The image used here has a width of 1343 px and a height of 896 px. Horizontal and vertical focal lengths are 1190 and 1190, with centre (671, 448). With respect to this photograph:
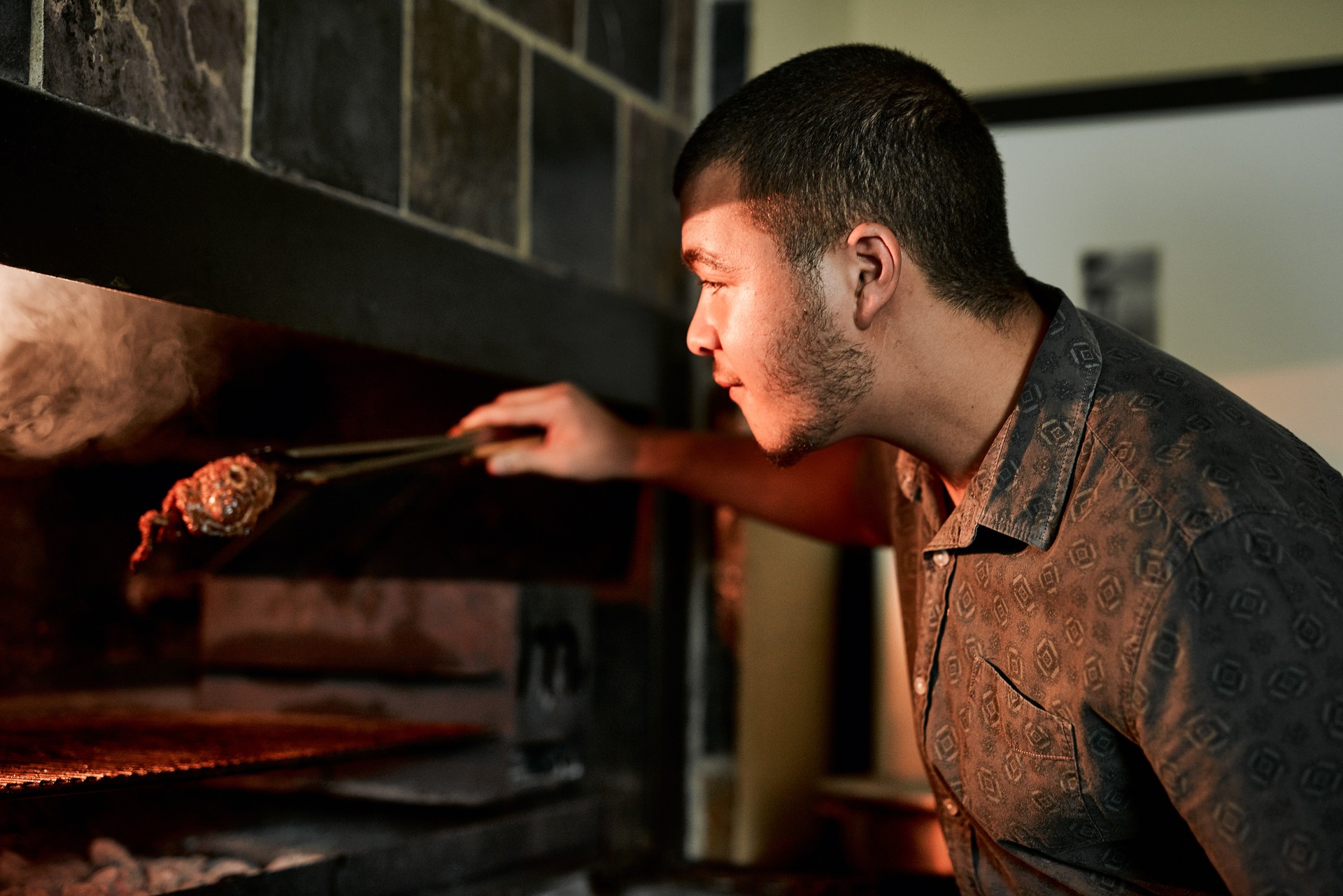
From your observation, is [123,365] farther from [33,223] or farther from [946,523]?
[946,523]

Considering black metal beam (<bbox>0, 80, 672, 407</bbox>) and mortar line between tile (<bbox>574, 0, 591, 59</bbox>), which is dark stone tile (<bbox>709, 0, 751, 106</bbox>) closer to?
mortar line between tile (<bbox>574, 0, 591, 59</bbox>)

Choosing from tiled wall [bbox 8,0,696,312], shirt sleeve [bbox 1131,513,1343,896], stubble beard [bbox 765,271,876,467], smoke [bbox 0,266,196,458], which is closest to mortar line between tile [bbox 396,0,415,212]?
tiled wall [bbox 8,0,696,312]

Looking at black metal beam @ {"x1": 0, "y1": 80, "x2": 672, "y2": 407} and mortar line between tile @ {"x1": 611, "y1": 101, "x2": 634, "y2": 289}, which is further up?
mortar line between tile @ {"x1": 611, "y1": 101, "x2": 634, "y2": 289}

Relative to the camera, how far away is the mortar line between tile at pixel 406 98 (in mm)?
1584

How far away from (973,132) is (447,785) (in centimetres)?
111

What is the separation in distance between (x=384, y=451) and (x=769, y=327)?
2.10ft

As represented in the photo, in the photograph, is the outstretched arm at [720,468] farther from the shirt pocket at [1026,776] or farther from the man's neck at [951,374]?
the shirt pocket at [1026,776]

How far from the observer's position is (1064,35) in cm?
255

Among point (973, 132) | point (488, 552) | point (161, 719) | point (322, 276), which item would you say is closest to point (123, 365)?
point (322, 276)

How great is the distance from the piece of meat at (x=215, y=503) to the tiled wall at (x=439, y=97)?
0.36 metres

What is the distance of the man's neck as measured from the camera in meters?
1.31

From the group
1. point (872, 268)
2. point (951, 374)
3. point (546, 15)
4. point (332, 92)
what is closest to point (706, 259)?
point (872, 268)

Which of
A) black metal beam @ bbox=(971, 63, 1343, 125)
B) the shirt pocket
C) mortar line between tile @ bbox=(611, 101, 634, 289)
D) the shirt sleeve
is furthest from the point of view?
black metal beam @ bbox=(971, 63, 1343, 125)

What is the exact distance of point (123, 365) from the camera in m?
1.38
